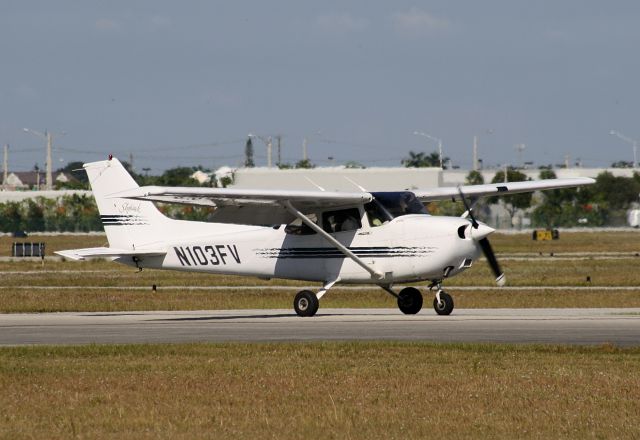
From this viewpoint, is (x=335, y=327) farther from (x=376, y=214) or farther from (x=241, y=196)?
(x=376, y=214)

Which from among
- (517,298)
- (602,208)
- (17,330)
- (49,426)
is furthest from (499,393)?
(602,208)

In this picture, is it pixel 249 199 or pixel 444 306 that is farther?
pixel 444 306

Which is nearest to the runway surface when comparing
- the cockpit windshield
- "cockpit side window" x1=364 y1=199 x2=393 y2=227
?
"cockpit side window" x1=364 y1=199 x2=393 y2=227

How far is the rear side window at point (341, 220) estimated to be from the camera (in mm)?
27422

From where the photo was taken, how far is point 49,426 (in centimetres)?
1259

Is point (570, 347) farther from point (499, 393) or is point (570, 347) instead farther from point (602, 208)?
point (602, 208)

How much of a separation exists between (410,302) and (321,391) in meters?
13.4

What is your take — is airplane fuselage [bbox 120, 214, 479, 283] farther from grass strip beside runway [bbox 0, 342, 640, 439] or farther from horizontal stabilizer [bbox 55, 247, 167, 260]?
grass strip beside runway [bbox 0, 342, 640, 439]

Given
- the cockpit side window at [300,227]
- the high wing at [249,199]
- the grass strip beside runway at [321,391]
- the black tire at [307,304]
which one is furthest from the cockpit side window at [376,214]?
the grass strip beside runway at [321,391]

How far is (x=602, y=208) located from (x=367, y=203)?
117 metres

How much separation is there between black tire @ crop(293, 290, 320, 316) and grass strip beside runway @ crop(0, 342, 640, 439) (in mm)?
7864

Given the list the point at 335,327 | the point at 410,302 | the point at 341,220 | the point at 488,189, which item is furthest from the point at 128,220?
the point at 488,189

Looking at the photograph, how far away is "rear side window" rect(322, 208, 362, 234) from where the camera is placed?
27.4 metres

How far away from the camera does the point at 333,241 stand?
2712 cm
